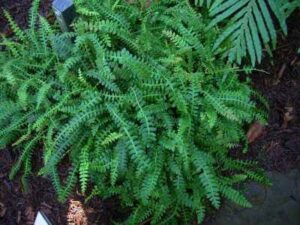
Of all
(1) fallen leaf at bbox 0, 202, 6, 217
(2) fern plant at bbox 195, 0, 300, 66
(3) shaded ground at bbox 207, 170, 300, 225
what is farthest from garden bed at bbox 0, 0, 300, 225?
(2) fern plant at bbox 195, 0, 300, 66

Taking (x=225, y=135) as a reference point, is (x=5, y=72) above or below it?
above

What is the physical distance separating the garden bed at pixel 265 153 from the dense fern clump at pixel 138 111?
172 mm

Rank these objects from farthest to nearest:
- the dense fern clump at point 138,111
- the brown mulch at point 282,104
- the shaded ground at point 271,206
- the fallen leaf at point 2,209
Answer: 1. the fallen leaf at point 2,209
2. the brown mulch at point 282,104
3. the shaded ground at point 271,206
4. the dense fern clump at point 138,111

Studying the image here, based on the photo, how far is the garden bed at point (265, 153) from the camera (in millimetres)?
3602

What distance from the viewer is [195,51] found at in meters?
3.55

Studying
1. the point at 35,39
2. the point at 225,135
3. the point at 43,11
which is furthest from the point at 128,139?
the point at 43,11

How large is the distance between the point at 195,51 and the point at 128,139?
94cm

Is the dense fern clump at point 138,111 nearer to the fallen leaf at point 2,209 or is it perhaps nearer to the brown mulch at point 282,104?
the brown mulch at point 282,104

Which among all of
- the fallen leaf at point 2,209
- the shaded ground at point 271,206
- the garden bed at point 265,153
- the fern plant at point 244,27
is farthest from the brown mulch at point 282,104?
the fallen leaf at point 2,209

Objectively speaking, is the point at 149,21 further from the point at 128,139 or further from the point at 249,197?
the point at 249,197

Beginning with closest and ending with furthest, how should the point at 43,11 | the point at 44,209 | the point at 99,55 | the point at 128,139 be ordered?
the point at 128,139 < the point at 99,55 < the point at 44,209 < the point at 43,11

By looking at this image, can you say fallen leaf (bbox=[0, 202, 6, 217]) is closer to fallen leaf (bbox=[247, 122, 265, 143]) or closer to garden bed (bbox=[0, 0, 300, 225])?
garden bed (bbox=[0, 0, 300, 225])

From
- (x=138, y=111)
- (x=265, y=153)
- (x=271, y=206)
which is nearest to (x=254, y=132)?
(x=265, y=153)

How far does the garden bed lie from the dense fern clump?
17cm
